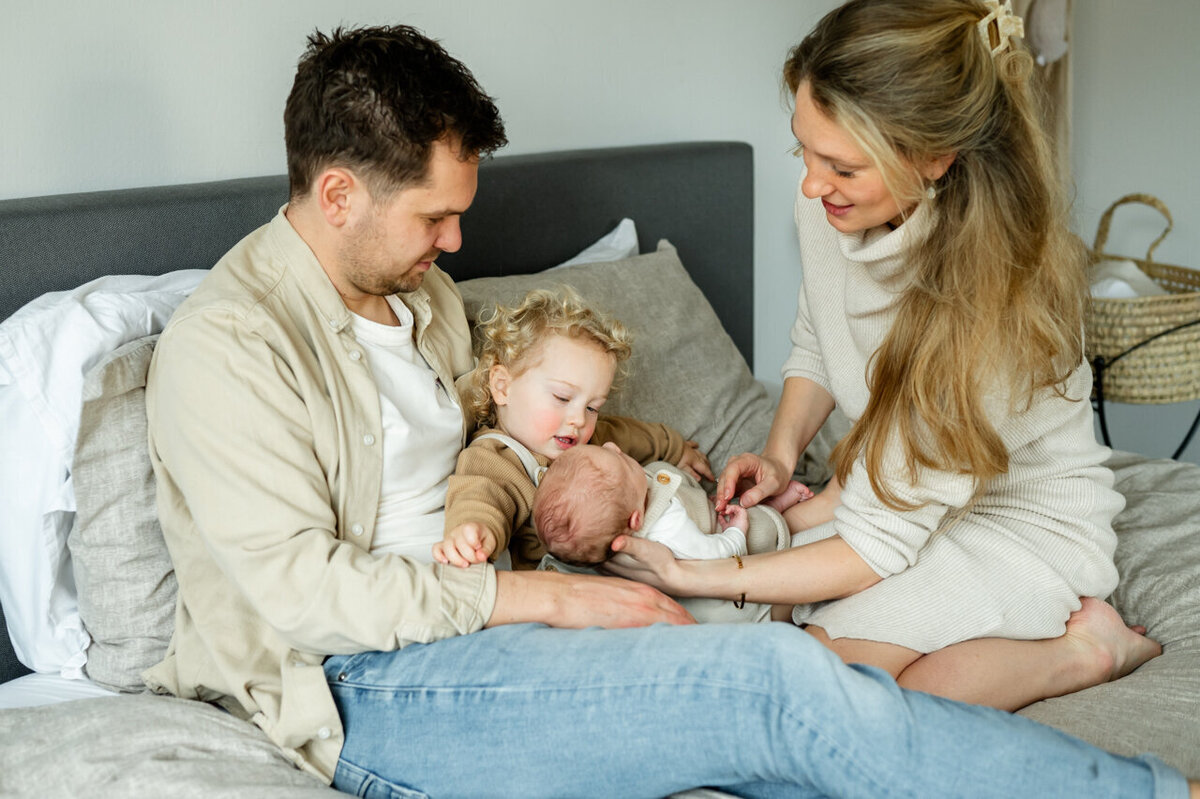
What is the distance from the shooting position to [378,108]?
4.69ft

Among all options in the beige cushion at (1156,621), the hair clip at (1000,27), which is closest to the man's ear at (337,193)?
the hair clip at (1000,27)

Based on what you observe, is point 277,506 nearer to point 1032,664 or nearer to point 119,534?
point 119,534

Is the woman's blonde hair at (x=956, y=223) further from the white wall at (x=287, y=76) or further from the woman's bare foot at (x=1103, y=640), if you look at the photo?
the white wall at (x=287, y=76)

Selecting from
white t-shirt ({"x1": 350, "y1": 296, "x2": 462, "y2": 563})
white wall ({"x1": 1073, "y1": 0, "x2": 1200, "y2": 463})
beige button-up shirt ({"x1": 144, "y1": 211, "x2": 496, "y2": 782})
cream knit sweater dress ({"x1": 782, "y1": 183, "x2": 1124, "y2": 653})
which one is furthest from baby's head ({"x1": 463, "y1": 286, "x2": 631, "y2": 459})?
white wall ({"x1": 1073, "y1": 0, "x2": 1200, "y2": 463})

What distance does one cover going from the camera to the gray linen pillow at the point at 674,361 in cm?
218

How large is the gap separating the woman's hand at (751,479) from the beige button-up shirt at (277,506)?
1.82 ft

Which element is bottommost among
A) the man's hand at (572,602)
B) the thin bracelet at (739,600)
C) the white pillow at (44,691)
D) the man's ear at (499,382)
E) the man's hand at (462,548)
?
the white pillow at (44,691)

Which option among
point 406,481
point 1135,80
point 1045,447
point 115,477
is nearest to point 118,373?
point 115,477

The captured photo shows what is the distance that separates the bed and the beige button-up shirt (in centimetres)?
6

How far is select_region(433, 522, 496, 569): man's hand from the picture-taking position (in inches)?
56.2

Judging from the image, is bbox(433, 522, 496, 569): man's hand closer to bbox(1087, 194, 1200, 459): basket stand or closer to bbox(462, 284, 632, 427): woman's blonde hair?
bbox(462, 284, 632, 427): woman's blonde hair

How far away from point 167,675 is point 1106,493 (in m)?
1.39

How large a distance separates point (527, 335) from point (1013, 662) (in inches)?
34.9

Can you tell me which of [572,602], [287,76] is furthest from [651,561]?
[287,76]
